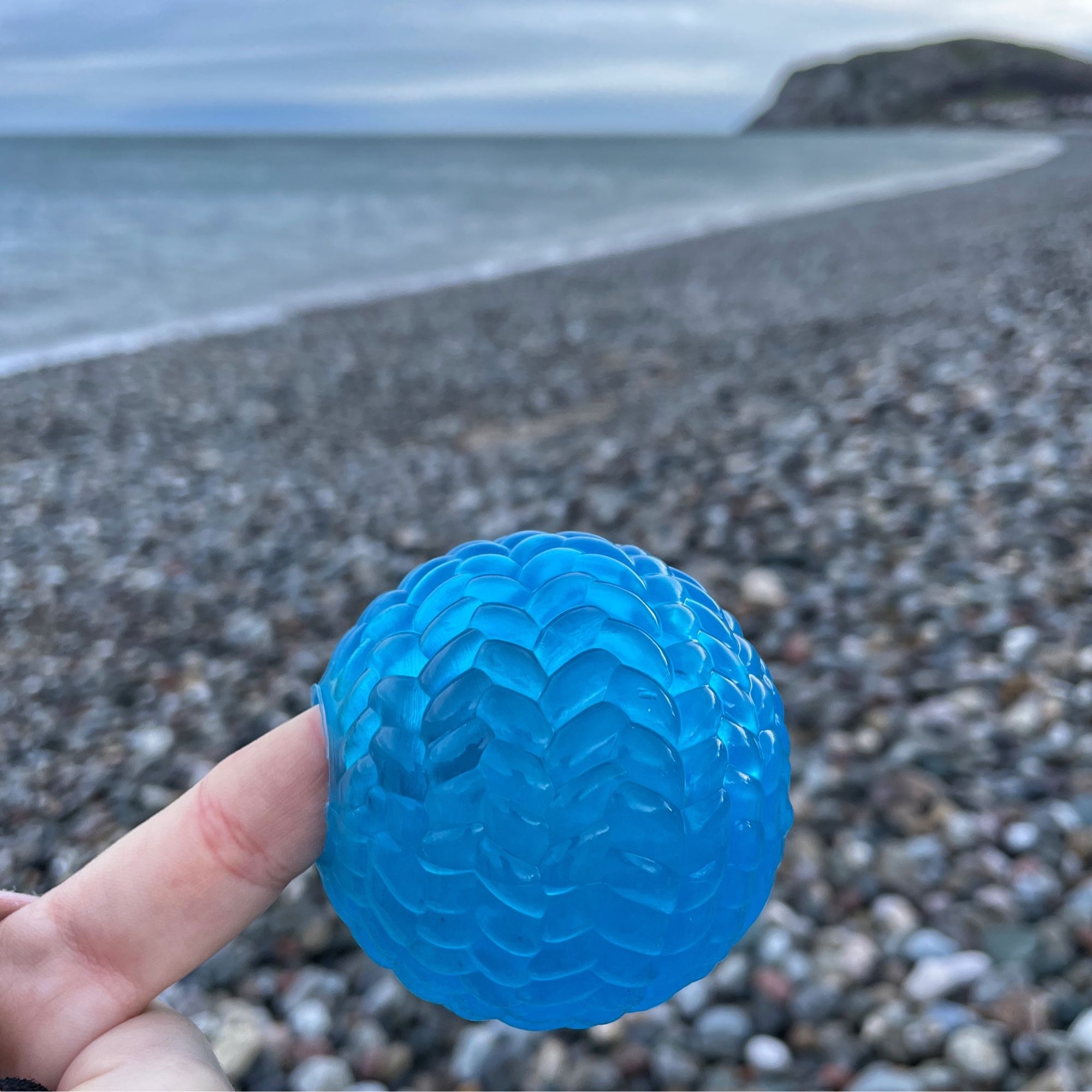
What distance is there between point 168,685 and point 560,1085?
2152mm

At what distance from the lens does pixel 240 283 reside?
15.1 m

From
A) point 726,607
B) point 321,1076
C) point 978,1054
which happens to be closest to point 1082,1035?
point 978,1054

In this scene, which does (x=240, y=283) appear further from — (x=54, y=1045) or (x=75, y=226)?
(x=54, y=1045)

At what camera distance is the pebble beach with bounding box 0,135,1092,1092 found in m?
2.16

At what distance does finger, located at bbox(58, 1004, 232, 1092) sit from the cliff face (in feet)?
283

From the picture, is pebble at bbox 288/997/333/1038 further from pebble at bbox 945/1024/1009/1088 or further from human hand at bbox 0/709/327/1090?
pebble at bbox 945/1024/1009/1088

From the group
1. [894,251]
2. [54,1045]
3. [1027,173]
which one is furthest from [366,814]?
[1027,173]

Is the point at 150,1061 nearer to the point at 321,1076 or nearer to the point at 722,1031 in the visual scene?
the point at 321,1076

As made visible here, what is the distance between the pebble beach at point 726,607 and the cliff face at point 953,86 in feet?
266

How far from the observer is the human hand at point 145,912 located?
4.69 ft

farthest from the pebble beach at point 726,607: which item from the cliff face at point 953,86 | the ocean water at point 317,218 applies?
the cliff face at point 953,86

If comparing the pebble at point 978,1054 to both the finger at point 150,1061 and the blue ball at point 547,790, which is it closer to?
the blue ball at point 547,790

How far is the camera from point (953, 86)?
93188mm

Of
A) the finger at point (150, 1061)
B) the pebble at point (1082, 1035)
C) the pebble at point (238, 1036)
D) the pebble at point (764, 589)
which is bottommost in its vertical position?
the pebble at point (238, 1036)
